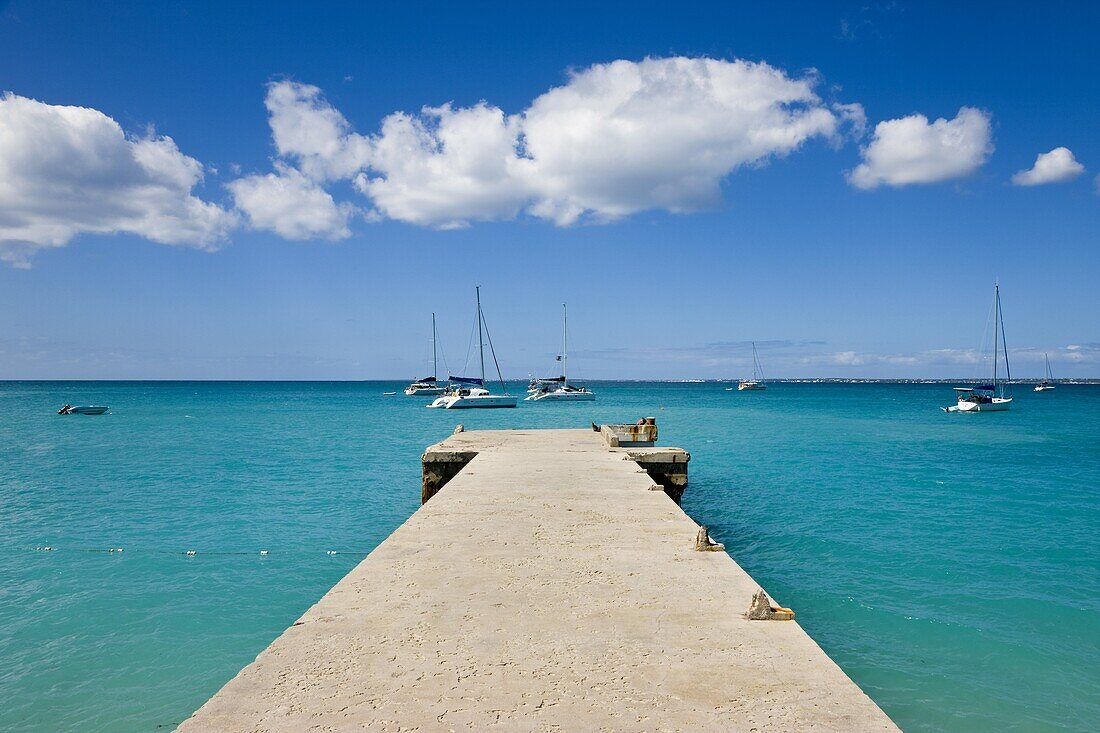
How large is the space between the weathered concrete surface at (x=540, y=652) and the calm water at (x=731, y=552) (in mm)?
2856

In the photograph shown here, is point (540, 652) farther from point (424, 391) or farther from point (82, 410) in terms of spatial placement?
point (424, 391)

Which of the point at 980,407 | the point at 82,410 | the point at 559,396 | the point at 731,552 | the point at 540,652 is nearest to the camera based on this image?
the point at 540,652

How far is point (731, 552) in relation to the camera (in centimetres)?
1430

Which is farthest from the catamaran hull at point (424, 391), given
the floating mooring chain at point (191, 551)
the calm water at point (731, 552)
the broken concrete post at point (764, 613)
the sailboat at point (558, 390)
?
the broken concrete post at point (764, 613)

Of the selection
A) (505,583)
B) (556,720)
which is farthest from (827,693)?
(505,583)

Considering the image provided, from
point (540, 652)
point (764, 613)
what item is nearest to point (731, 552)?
point (764, 613)

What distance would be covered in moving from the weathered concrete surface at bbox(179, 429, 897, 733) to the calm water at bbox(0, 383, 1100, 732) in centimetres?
286

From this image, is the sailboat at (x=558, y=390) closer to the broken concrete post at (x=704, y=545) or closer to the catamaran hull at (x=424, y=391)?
the catamaran hull at (x=424, y=391)

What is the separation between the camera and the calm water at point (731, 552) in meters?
7.89

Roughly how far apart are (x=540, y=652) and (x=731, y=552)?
10133 millimetres

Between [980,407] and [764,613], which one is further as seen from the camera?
[980,407]

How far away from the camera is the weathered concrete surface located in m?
4.18

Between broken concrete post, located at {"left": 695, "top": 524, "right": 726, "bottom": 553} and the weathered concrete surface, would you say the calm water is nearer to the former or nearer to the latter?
broken concrete post, located at {"left": 695, "top": 524, "right": 726, "bottom": 553}

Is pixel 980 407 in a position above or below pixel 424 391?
below
